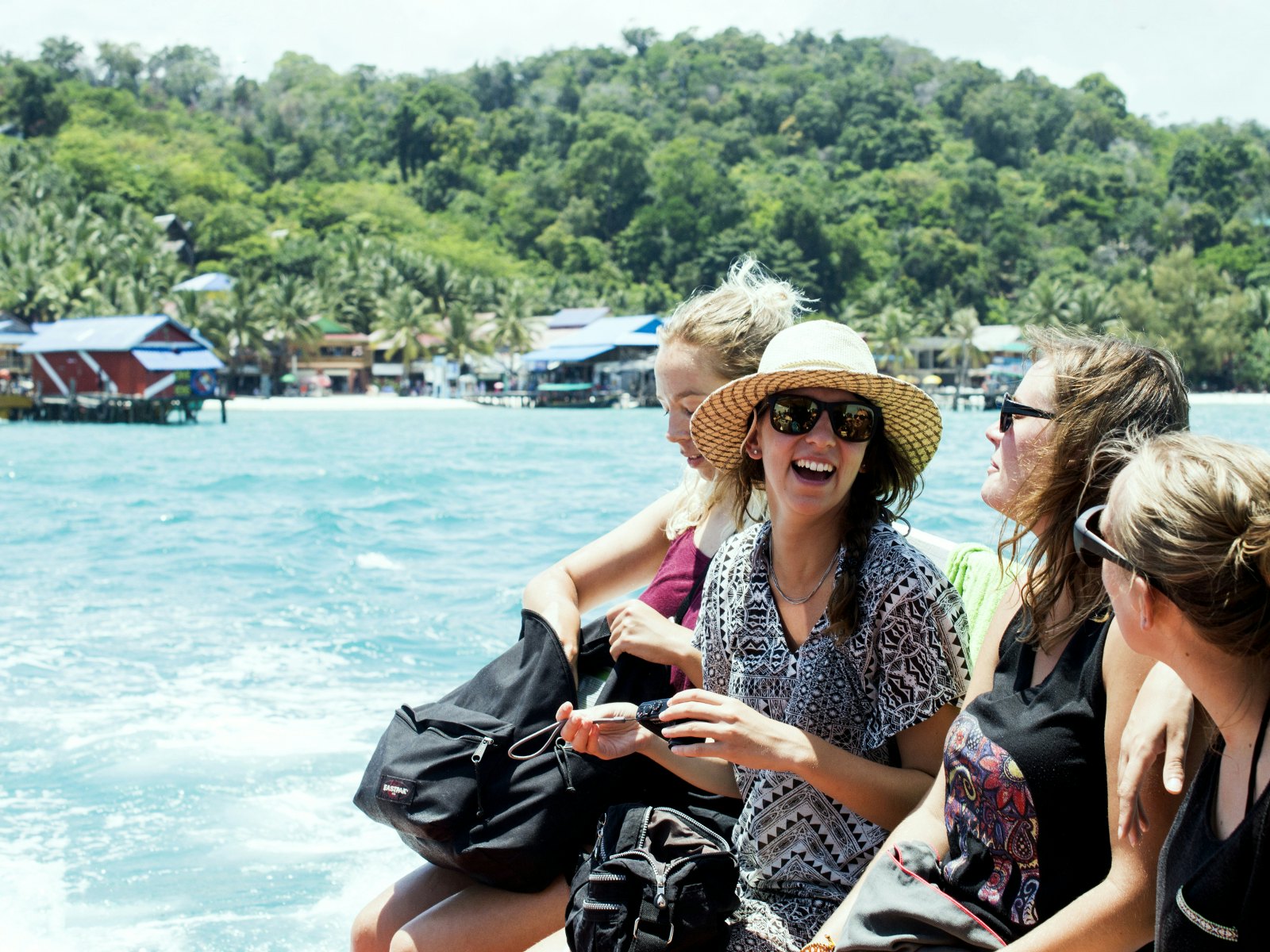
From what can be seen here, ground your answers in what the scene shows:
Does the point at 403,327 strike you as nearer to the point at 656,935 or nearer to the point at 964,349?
the point at 964,349

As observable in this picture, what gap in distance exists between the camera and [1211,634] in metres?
1.41

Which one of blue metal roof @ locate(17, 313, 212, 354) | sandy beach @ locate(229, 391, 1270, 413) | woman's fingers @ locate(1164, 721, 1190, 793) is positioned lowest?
sandy beach @ locate(229, 391, 1270, 413)

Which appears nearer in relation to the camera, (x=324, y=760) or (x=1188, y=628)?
(x=1188, y=628)

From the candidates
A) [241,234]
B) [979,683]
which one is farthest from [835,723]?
[241,234]

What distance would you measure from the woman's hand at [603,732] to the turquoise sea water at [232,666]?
97.2 inches

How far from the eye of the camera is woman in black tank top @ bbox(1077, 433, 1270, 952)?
4.45 feet

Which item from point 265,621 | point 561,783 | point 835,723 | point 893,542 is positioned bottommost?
point 265,621

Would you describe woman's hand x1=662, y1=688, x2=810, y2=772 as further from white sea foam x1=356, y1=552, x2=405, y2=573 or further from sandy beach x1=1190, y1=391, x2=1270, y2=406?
sandy beach x1=1190, y1=391, x2=1270, y2=406

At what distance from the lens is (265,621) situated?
419 inches

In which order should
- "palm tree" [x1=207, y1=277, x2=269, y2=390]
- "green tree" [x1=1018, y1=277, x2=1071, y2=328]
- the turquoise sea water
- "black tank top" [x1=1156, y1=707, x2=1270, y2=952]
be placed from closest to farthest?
"black tank top" [x1=1156, y1=707, x2=1270, y2=952] < the turquoise sea water < "palm tree" [x1=207, y1=277, x2=269, y2=390] < "green tree" [x1=1018, y1=277, x2=1071, y2=328]

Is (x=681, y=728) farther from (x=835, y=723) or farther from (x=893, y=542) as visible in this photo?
(x=893, y=542)

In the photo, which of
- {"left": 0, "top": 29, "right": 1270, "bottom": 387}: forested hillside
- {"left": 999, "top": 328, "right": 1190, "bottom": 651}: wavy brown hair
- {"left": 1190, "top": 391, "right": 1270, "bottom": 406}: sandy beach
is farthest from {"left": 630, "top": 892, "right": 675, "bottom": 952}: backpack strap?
{"left": 1190, "top": 391, "right": 1270, "bottom": 406}: sandy beach

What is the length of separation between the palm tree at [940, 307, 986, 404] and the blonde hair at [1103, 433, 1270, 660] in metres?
69.5

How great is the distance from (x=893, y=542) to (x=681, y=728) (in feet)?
1.62
